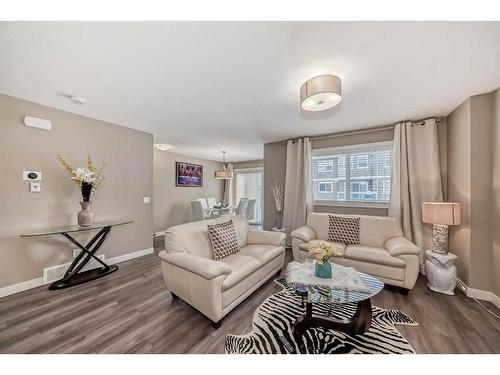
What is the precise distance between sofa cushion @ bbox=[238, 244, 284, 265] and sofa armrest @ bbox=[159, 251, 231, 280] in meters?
0.70

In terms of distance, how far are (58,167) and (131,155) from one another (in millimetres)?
1027

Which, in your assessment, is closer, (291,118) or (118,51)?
(118,51)

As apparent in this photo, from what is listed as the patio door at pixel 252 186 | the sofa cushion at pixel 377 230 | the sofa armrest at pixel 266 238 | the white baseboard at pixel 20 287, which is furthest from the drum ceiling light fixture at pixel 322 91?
the patio door at pixel 252 186

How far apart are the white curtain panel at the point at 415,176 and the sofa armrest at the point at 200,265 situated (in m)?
2.98

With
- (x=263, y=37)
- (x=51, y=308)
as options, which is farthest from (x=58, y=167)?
(x=263, y=37)

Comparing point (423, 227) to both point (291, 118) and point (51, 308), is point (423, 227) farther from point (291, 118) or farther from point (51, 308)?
point (51, 308)

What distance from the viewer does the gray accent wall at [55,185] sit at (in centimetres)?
227

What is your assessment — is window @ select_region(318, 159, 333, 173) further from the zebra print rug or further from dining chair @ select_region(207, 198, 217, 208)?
dining chair @ select_region(207, 198, 217, 208)

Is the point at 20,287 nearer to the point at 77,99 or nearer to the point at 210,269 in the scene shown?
the point at 77,99

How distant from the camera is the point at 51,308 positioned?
1980 mm

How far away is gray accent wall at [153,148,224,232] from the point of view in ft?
17.6

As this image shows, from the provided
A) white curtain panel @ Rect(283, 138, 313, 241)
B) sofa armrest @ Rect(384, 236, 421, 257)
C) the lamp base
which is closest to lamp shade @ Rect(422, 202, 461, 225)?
the lamp base

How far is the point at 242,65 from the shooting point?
1688 millimetres

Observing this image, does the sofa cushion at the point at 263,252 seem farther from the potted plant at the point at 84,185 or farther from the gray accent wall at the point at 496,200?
the gray accent wall at the point at 496,200
